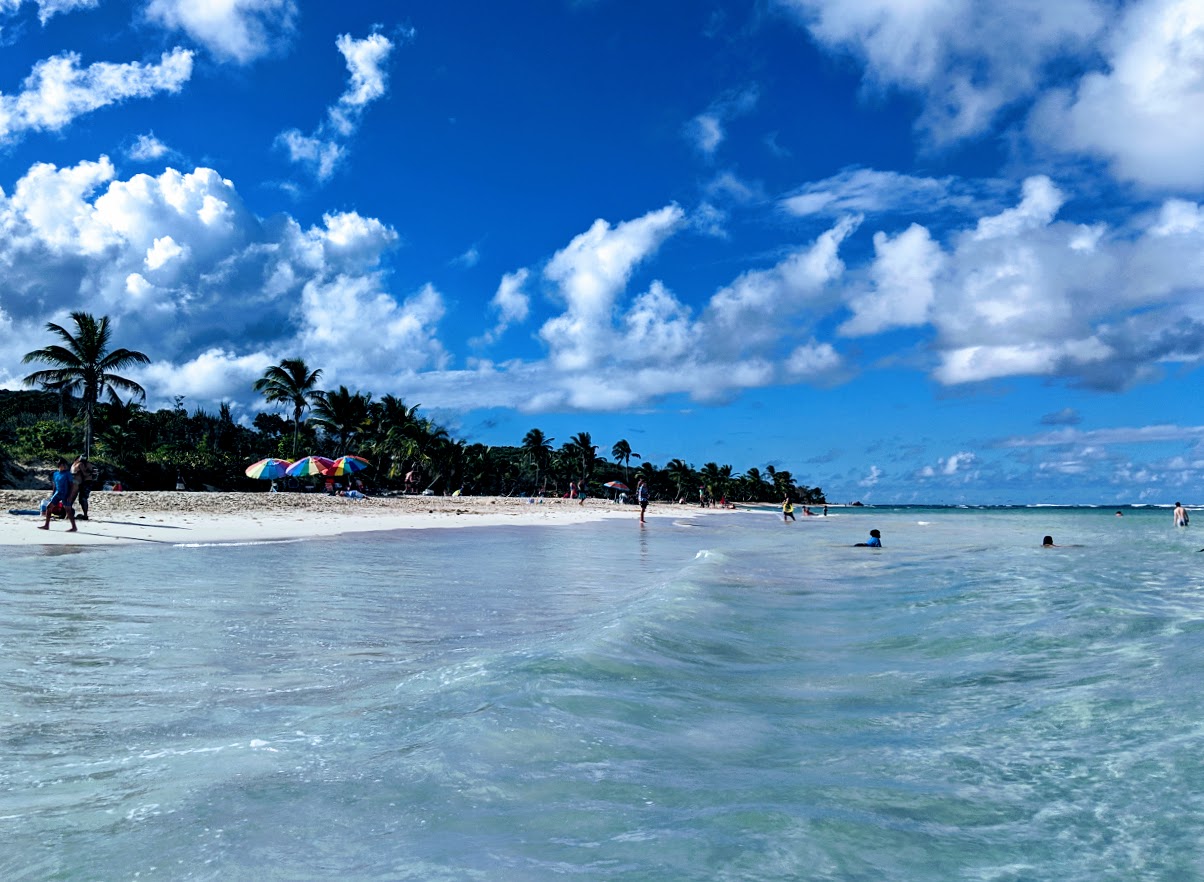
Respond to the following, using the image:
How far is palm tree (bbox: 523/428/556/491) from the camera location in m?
88.4

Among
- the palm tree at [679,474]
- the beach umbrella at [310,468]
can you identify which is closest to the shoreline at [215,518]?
the beach umbrella at [310,468]

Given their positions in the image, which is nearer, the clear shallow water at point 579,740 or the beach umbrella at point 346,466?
the clear shallow water at point 579,740

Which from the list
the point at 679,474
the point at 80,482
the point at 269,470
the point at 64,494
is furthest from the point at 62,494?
the point at 679,474

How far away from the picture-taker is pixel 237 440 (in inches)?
2596

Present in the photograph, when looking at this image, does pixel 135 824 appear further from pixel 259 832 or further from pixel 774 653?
pixel 774 653

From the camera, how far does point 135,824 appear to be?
2.99m

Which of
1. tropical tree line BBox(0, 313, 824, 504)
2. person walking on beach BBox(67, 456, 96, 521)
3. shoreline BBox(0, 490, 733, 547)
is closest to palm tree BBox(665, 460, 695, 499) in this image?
tropical tree line BBox(0, 313, 824, 504)

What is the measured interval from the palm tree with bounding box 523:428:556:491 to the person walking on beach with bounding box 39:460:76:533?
70.6 meters

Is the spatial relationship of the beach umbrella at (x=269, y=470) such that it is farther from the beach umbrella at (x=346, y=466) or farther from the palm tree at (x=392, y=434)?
the palm tree at (x=392, y=434)

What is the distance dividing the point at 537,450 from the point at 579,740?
85561 millimetres

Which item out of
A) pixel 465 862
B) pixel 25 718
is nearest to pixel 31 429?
pixel 25 718

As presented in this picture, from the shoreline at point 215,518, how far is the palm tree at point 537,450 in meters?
44.3

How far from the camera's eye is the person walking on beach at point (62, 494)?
17.2 metres

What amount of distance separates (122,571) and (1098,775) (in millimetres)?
12599
